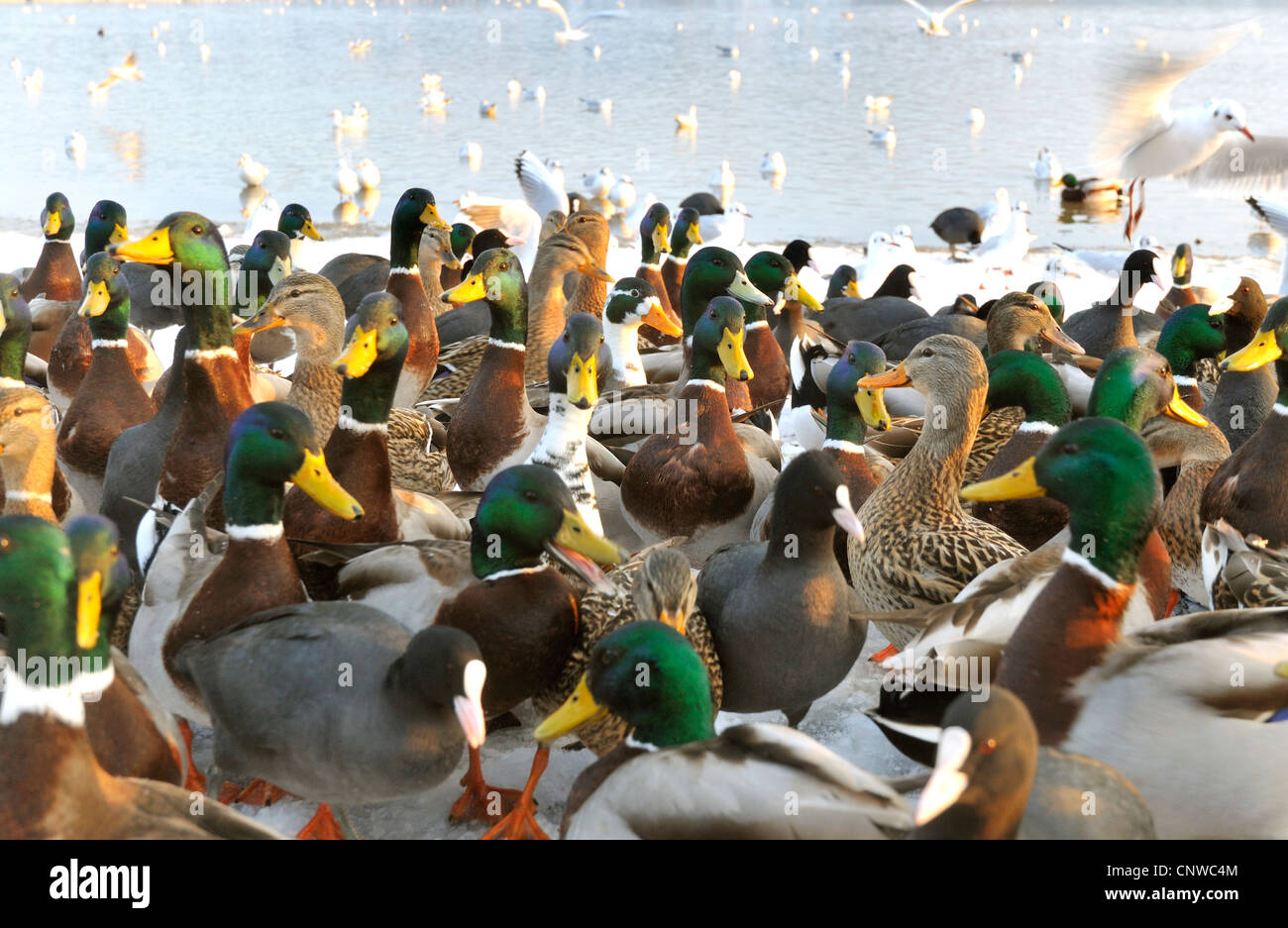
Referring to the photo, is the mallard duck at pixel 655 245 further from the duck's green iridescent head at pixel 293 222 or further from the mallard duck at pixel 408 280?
the duck's green iridescent head at pixel 293 222

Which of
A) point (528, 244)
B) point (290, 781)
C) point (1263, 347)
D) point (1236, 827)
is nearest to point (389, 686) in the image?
point (290, 781)

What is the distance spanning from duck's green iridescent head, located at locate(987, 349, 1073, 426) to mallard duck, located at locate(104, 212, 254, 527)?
7.88 feet

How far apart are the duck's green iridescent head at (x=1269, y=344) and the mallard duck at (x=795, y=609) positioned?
1856mm

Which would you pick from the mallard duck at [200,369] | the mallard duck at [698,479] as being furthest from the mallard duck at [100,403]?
the mallard duck at [698,479]

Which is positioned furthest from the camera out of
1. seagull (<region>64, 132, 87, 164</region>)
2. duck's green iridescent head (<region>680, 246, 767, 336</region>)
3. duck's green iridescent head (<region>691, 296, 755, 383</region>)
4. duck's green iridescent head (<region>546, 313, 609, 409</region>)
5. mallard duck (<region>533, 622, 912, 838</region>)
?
seagull (<region>64, 132, 87, 164</region>)

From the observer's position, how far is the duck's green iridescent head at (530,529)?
3020 mm

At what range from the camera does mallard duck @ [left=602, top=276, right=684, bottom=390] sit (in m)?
5.59

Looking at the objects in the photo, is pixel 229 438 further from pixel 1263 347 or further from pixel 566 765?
pixel 1263 347

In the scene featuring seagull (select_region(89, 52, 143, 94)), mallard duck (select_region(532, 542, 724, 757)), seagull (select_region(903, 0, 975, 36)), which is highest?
seagull (select_region(903, 0, 975, 36))

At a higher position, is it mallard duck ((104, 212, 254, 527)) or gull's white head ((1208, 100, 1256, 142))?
gull's white head ((1208, 100, 1256, 142))

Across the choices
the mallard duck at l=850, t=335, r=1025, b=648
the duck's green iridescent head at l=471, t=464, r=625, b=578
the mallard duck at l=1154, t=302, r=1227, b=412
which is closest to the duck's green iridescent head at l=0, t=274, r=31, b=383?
the duck's green iridescent head at l=471, t=464, r=625, b=578

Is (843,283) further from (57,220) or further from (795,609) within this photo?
(795,609)

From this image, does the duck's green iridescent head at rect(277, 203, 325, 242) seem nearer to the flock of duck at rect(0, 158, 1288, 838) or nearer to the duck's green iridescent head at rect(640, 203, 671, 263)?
the duck's green iridescent head at rect(640, 203, 671, 263)

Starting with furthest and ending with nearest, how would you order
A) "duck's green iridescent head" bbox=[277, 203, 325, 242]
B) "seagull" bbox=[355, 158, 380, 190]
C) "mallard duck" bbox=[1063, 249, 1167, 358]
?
"seagull" bbox=[355, 158, 380, 190] < "duck's green iridescent head" bbox=[277, 203, 325, 242] < "mallard duck" bbox=[1063, 249, 1167, 358]
